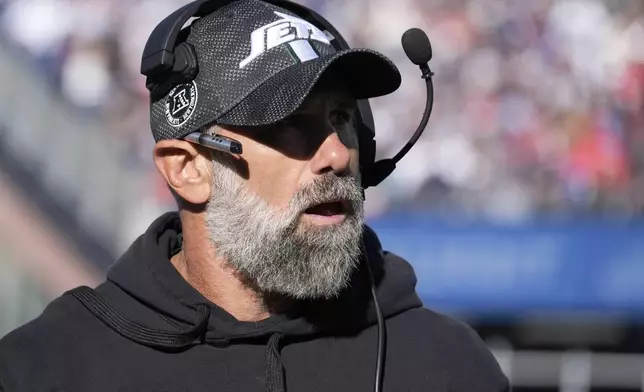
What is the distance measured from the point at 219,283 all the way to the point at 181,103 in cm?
40

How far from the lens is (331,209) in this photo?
7.32ft

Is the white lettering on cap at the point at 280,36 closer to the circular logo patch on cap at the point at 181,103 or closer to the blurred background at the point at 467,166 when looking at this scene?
the circular logo patch on cap at the point at 181,103

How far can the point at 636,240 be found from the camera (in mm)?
6855

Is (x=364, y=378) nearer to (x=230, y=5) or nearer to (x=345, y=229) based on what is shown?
(x=345, y=229)

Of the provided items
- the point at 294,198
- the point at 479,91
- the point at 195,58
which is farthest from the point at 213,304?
the point at 479,91

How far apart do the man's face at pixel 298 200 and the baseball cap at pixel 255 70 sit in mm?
61

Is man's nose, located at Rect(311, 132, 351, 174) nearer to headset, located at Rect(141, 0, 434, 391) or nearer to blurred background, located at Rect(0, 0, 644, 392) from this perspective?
headset, located at Rect(141, 0, 434, 391)

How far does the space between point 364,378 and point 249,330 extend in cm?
27

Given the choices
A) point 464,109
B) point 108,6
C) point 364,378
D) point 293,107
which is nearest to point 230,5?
point 293,107

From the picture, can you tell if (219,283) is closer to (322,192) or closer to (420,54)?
(322,192)

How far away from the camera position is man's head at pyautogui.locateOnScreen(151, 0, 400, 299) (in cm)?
216

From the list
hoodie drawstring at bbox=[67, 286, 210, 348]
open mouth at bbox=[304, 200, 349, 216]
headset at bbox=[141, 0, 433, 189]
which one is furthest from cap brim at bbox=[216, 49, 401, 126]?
hoodie drawstring at bbox=[67, 286, 210, 348]

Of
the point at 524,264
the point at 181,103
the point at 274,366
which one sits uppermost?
the point at 181,103

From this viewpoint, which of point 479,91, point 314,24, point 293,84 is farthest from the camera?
point 479,91
